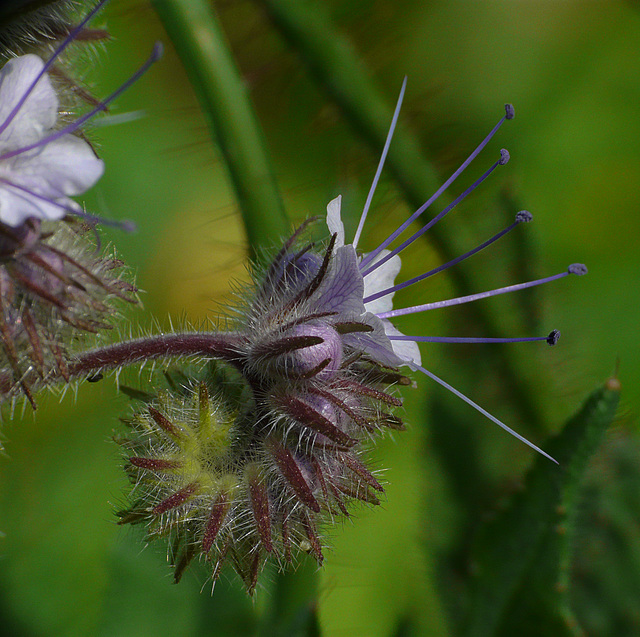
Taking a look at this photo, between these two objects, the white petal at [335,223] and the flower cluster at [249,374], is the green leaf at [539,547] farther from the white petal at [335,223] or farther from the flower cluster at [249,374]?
the white petal at [335,223]

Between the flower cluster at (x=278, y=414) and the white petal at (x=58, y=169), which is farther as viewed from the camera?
the flower cluster at (x=278, y=414)

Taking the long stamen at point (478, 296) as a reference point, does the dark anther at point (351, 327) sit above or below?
above

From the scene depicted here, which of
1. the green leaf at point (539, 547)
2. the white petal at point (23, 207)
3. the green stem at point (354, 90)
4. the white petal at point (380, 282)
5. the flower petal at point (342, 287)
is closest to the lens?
the white petal at point (23, 207)

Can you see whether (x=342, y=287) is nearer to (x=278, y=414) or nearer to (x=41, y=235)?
(x=278, y=414)

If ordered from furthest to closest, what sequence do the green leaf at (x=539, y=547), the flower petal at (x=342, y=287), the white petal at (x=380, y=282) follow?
the green leaf at (x=539, y=547)
the white petal at (x=380, y=282)
the flower petal at (x=342, y=287)

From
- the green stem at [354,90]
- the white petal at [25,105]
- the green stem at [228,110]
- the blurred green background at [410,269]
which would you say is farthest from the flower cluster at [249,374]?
the green stem at [354,90]

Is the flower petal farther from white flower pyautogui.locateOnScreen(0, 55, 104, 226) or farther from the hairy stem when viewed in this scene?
white flower pyautogui.locateOnScreen(0, 55, 104, 226)

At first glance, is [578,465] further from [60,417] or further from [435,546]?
[60,417]

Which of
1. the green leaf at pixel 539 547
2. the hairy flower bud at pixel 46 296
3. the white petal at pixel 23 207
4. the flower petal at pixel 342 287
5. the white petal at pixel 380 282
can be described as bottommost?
the green leaf at pixel 539 547
